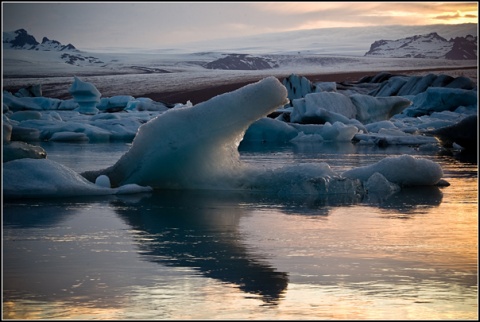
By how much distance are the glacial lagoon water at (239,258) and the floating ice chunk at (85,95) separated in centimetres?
2556

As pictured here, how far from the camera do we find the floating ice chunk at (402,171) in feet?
27.1

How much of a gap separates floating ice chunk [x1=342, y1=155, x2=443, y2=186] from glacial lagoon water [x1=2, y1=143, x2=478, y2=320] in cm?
84

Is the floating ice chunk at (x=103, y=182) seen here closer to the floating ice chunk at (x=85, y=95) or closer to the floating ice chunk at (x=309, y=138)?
the floating ice chunk at (x=309, y=138)

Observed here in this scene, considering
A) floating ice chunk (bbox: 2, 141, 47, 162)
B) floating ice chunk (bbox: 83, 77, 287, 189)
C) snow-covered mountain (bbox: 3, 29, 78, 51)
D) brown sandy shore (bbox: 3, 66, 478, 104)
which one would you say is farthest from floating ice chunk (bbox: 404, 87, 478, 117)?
snow-covered mountain (bbox: 3, 29, 78, 51)

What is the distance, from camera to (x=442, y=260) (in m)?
4.55

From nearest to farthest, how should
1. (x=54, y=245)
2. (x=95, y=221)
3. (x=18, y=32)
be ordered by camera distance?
(x=54, y=245), (x=95, y=221), (x=18, y=32)

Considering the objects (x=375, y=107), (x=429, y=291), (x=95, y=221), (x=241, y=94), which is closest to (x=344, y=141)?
(x=375, y=107)

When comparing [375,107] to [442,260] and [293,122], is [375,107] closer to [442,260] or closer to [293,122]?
[293,122]

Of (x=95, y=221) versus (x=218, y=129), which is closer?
(x=95, y=221)

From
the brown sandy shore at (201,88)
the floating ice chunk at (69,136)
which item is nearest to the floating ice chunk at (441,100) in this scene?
the floating ice chunk at (69,136)

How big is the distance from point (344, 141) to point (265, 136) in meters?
2.11

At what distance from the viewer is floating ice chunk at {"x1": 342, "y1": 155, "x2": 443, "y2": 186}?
27.1 feet

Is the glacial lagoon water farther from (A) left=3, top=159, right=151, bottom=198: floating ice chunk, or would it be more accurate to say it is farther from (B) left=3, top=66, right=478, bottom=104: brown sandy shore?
(B) left=3, top=66, right=478, bottom=104: brown sandy shore

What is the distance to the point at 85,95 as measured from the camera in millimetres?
33469
